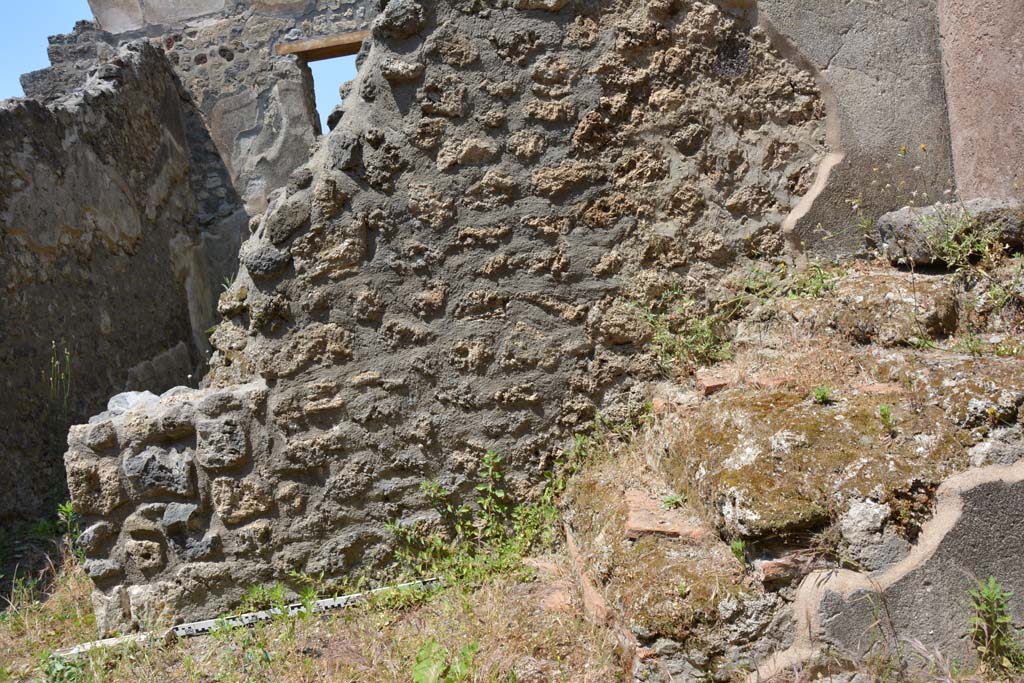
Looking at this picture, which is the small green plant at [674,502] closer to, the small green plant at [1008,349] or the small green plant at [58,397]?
the small green plant at [1008,349]

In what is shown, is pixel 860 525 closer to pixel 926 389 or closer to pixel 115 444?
pixel 926 389

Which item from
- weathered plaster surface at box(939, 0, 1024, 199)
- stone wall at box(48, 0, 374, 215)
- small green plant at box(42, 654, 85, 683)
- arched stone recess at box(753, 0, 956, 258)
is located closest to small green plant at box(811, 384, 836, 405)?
arched stone recess at box(753, 0, 956, 258)

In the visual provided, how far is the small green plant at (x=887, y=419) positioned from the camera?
2500 mm

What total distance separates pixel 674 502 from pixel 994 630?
0.95 meters

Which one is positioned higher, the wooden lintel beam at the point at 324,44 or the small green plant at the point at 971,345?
the wooden lintel beam at the point at 324,44

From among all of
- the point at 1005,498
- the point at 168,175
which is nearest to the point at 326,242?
the point at 1005,498

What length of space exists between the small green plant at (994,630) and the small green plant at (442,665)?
1.45 m

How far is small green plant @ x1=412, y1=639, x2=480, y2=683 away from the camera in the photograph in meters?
2.65

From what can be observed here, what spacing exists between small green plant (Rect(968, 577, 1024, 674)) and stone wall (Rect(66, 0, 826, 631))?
1428 millimetres

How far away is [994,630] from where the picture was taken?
229cm

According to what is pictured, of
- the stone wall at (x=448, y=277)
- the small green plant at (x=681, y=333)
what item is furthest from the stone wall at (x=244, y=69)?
the small green plant at (x=681, y=333)

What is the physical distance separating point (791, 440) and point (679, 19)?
1.82m

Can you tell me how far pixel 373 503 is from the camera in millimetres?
3340

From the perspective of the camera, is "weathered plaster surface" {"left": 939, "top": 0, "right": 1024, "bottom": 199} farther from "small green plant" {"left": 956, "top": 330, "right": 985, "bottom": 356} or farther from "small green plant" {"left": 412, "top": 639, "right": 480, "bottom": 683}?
"small green plant" {"left": 412, "top": 639, "right": 480, "bottom": 683}
